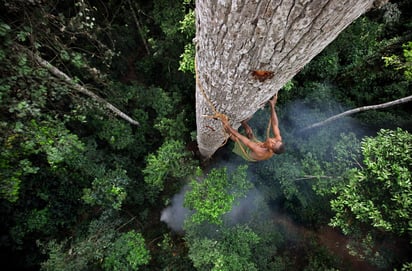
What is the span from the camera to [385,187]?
3309 mm

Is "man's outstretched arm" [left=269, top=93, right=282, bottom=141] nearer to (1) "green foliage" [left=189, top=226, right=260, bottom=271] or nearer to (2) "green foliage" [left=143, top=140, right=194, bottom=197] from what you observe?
(1) "green foliage" [left=189, top=226, right=260, bottom=271]

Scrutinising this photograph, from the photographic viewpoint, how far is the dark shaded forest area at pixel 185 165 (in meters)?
3.51

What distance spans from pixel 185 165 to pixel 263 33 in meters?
4.33

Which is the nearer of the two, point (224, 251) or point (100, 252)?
point (224, 251)

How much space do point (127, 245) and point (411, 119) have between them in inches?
276

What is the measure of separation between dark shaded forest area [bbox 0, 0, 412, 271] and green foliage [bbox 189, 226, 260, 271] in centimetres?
3

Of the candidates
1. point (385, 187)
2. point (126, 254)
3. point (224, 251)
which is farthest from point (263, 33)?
point (126, 254)

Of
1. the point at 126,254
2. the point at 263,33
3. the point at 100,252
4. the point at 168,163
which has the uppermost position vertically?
the point at 263,33

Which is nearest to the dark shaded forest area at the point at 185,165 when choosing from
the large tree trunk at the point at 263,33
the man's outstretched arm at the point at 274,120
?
the man's outstretched arm at the point at 274,120

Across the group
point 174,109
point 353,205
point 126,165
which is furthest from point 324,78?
point 126,165

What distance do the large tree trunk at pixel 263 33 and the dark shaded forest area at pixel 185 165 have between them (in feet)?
8.05

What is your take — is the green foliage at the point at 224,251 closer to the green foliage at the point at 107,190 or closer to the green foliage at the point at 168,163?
the green foliage at the point at 168,163

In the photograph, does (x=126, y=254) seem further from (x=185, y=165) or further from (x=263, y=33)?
(x=263, y=33)

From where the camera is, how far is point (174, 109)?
580 centimetres
